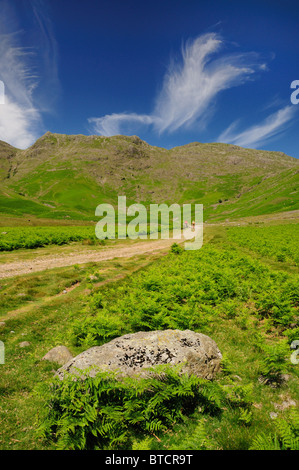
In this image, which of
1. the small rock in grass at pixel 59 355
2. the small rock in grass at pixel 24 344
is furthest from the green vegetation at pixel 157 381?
the small rock in grass at pixel 59 355

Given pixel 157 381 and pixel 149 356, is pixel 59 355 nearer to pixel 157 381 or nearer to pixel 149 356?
pixel 149 356

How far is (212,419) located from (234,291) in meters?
10.6

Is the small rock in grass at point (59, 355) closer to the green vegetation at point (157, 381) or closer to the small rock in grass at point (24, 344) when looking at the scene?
the green vegetation at point (157, 381)

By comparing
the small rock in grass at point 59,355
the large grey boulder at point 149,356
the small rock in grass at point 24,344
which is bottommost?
the small rock in grass at point 24,344

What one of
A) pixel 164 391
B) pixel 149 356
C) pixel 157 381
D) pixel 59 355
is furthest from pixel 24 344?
pixel 164 391

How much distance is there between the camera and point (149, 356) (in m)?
7.32

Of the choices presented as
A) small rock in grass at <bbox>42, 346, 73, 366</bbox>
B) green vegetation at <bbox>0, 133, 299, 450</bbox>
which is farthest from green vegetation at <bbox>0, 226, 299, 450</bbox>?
small rock in grass at <bbox>42, 346, 73, 366</bbox>

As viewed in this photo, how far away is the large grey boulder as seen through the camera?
22.9ft

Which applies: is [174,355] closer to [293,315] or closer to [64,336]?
[64,336]

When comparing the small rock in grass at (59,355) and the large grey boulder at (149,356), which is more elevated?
the large grey boulder at (149,356)

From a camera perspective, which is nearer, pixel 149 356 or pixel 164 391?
pixel 164 391

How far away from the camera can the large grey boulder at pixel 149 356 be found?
698 cm

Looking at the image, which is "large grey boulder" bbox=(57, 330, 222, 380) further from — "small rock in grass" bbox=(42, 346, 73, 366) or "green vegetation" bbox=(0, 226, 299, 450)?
"small rock in grass" bbox=(42, 346, 73, 366)

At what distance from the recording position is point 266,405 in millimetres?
6664
